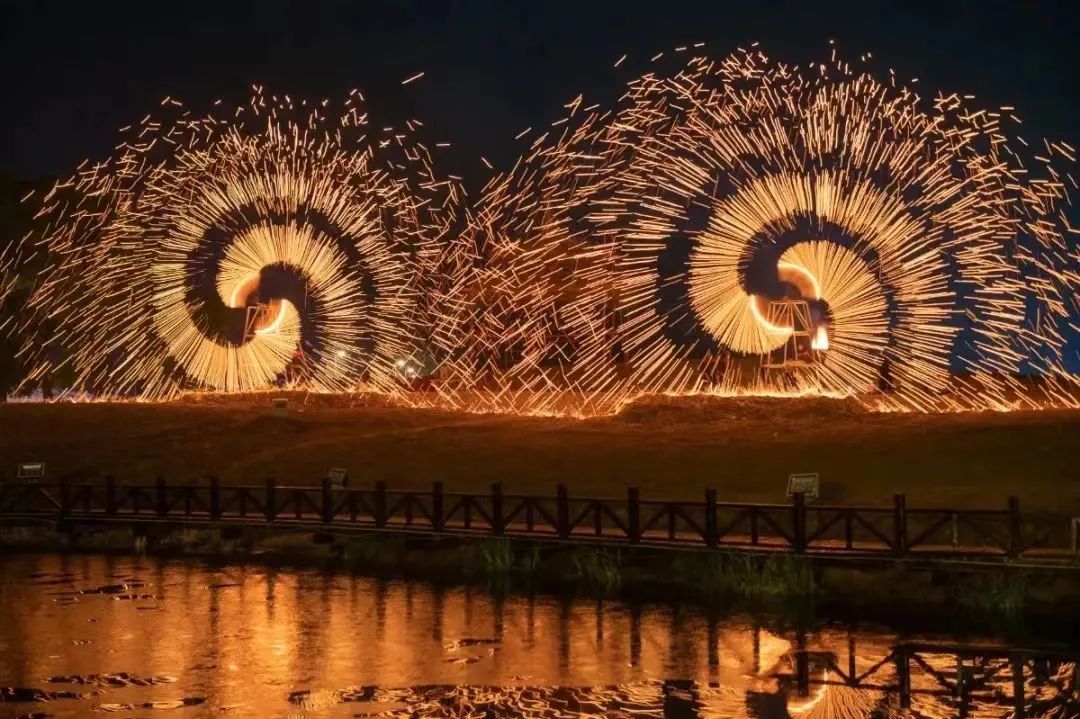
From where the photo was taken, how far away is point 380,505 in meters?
36.8

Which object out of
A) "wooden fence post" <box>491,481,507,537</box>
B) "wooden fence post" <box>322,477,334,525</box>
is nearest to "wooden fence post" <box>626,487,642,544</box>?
"wooden fence post" <box>491,481,507,537</box>

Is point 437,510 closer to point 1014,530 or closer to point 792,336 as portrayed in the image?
point 1014,530

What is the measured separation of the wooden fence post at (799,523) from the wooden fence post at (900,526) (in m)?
1.89

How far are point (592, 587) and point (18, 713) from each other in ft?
47.3

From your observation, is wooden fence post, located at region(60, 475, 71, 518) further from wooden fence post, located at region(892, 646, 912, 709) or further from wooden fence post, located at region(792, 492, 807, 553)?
wooden fence post, located at region(892, 646, 912, 709)

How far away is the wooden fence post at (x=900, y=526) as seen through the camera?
29.1 meters

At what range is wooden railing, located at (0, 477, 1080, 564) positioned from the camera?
29344 millimetres

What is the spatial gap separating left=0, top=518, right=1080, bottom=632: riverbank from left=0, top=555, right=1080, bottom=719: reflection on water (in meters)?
1.71

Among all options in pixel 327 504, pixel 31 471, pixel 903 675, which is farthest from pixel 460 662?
pixel 31 471

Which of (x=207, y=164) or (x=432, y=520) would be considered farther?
(x=207, y=164)

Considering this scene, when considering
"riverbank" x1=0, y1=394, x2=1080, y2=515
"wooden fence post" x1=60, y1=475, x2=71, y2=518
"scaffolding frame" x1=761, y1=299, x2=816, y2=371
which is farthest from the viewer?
"scaffolding frame" x1=761, y1=299, x2=816, y2=371

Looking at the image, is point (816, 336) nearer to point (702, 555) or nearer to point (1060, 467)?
point (1060, 467)

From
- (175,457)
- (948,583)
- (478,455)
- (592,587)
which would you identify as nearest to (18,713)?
(592,587)

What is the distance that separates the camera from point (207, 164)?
47.1 meters
